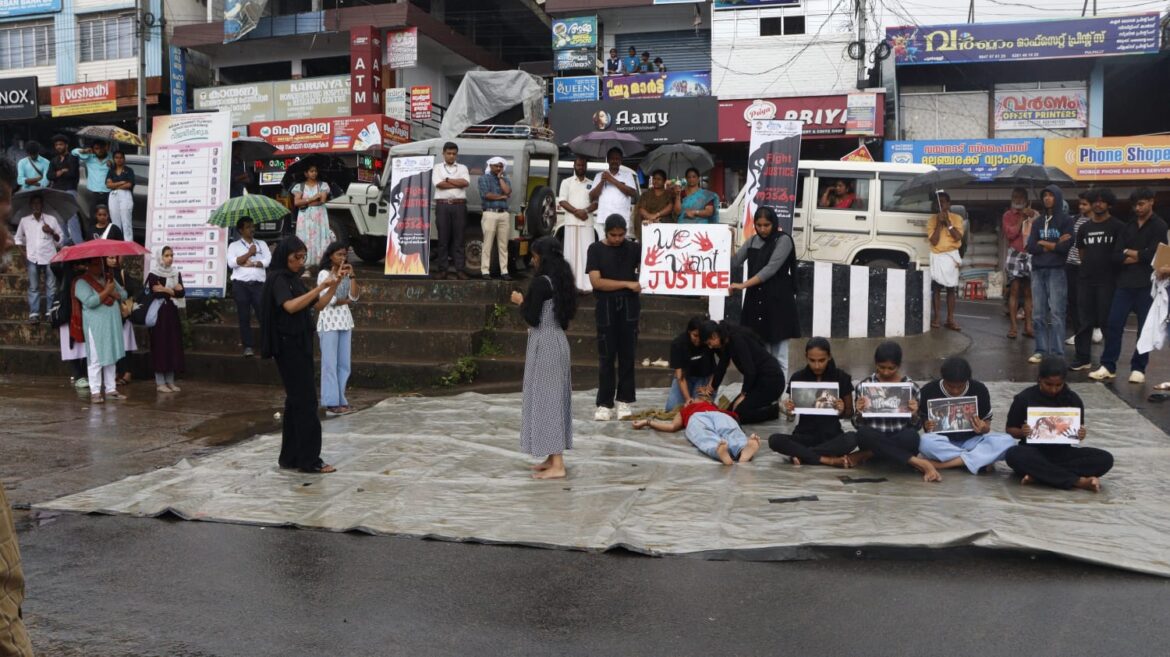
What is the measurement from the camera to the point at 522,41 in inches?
1339

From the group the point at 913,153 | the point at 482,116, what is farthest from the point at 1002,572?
the point at 913,153

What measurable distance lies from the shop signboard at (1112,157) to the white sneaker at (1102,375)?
13801 mm

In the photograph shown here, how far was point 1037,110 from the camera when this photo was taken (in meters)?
23.8

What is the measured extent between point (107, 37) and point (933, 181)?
25.2m

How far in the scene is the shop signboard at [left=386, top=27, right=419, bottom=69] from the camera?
2675 centimetres

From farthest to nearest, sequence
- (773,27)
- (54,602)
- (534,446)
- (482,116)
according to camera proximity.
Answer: (773,27), (482,116), (534,446), (54,602)

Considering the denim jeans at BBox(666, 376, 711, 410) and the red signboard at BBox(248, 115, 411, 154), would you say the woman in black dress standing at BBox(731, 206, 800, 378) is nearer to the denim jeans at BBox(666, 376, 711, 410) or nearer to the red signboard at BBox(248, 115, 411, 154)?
the denim jeans at BBox(666, 376, 711, 410)

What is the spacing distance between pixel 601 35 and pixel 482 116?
9736mm

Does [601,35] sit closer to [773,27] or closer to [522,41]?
[773,27]

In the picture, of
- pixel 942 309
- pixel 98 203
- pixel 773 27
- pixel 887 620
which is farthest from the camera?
pixel 773 27

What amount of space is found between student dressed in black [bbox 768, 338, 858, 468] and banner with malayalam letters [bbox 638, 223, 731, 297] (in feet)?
7.13

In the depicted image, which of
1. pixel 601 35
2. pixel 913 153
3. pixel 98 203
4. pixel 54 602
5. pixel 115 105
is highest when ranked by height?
pixel 601 35

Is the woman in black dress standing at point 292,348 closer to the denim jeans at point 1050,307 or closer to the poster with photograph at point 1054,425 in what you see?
the poster with photograph at point 1054,425

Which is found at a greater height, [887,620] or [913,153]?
[913,153]
